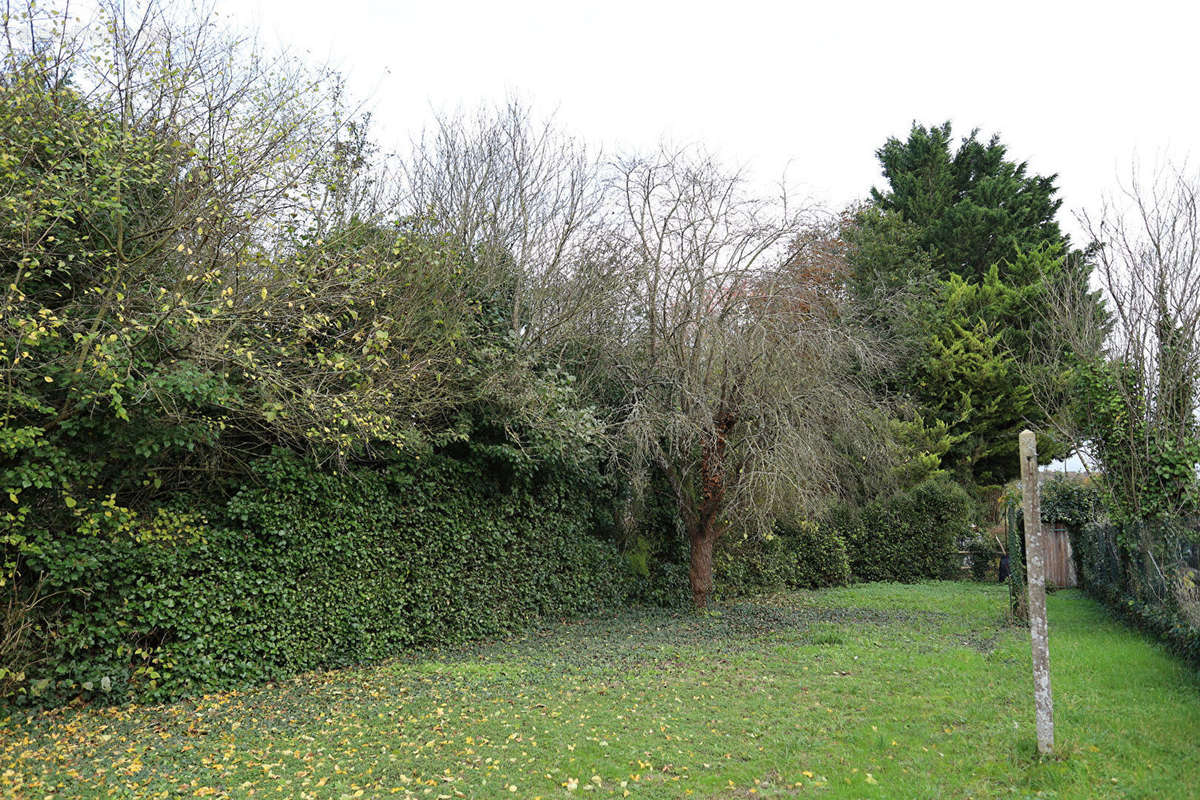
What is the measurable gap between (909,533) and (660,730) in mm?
16182

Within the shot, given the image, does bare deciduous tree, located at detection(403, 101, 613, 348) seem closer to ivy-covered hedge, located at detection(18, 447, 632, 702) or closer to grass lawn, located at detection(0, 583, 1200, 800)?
ivy-covered hedge, located at detection(18, 447, 632, 702)

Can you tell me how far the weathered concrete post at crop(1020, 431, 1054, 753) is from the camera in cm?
503

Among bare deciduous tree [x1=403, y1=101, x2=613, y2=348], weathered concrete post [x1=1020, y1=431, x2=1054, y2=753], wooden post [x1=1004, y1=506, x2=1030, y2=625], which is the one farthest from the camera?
wooden post [x1=1004, y1=506, x2=1030, y2=625]

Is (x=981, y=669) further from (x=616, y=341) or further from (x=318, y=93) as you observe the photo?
(x=318, y=93)

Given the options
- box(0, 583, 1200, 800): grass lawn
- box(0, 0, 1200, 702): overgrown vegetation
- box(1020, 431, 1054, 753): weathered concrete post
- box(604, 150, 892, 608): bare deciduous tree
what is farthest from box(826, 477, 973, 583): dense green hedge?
box(1020, 431, 1054, 753): weathered concrete post

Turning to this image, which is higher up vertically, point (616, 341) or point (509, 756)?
point (616, 341)

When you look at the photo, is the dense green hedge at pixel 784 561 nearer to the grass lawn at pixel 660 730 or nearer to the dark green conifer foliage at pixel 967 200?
the grass lawn at pixel 660 730

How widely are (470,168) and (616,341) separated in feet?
10.8

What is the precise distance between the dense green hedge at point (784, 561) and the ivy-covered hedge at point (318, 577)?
395 cm

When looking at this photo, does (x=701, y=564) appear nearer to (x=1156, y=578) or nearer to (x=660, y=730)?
(x=1156, y=578)

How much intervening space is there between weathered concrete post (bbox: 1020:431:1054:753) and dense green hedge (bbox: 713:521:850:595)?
9.02 m

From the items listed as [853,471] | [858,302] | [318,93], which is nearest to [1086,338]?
[858,302]

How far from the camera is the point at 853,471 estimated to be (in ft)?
50.9

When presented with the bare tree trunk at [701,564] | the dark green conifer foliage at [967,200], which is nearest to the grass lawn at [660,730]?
the bare tree trunk at [701,564]
